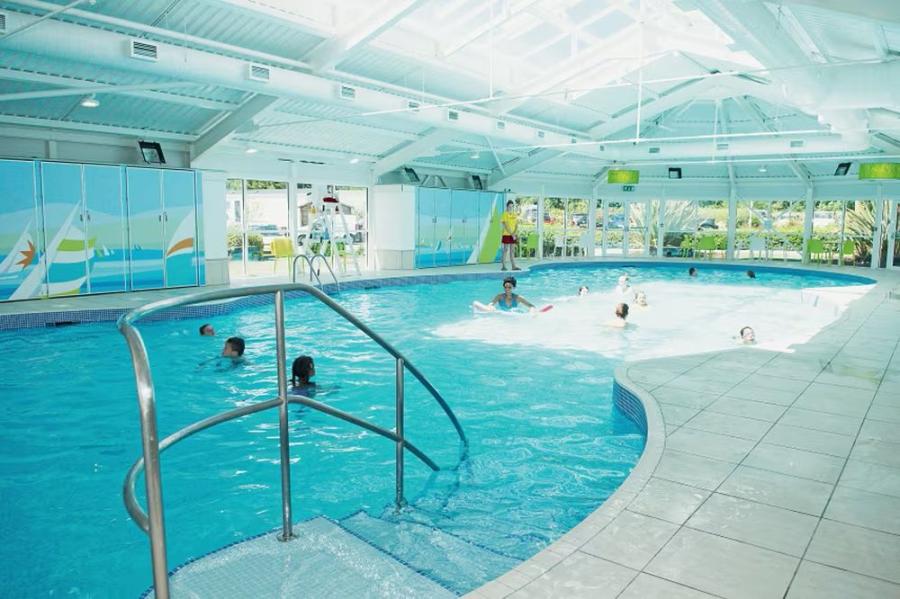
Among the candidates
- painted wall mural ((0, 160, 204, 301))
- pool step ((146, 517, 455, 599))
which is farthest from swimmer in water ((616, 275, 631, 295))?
pool step ((146, 517, 455, 599))

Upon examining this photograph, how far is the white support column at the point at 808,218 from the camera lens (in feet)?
65.3

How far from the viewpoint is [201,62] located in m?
7.98

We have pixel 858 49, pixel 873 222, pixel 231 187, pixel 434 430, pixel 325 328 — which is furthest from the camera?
pixel 873 222

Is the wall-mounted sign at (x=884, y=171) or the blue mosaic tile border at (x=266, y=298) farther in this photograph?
the wall-mounted sign at (x=884, y=171)

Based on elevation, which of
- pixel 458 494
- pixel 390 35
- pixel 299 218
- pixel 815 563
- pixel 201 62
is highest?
pixel 390 35

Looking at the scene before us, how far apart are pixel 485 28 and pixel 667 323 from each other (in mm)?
5382

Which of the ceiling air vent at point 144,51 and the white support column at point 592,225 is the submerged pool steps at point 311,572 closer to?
the ceiling air vent at point 144,51

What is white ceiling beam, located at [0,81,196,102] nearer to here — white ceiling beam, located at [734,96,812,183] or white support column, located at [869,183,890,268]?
white ceiling beam, located at [734,96,812,183]

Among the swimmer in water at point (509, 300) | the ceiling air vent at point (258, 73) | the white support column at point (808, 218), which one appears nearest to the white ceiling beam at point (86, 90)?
the ceiling air vent at point (258, 73)

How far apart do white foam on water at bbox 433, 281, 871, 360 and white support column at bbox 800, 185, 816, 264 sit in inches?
259

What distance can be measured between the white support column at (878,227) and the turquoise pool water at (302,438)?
1124 cm

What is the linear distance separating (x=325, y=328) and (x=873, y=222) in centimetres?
1717

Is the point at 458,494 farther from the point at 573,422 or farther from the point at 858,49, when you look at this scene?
the point at 858,49

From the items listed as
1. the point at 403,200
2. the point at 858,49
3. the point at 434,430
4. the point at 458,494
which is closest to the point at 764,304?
the point at 858,49
